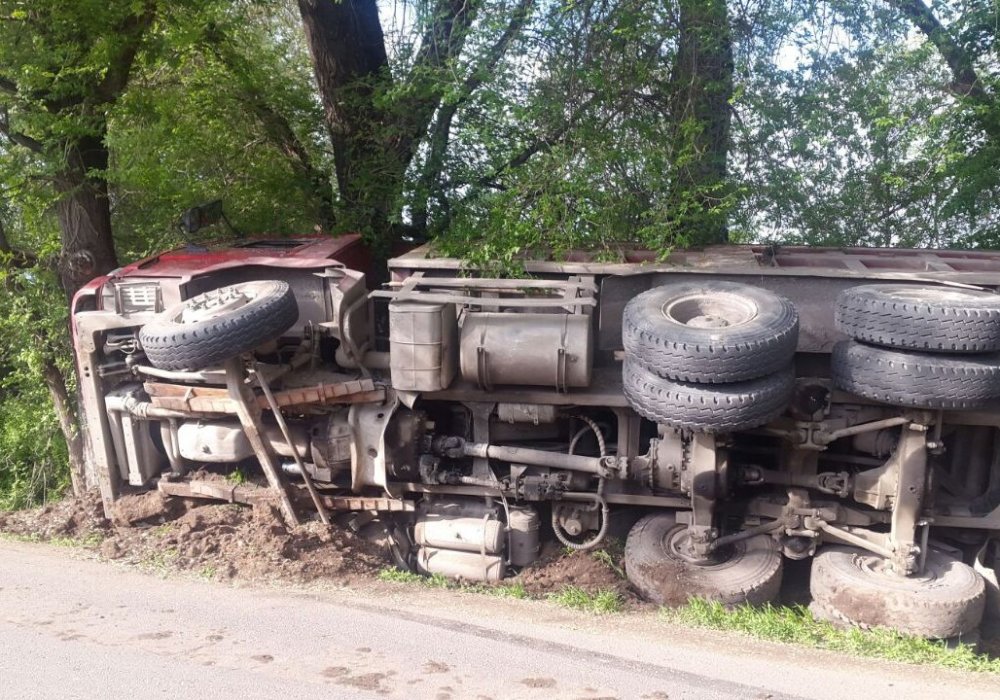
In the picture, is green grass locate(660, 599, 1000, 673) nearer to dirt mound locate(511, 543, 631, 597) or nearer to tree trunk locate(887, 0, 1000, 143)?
dirt mound locate(511, 543, 631, 597)

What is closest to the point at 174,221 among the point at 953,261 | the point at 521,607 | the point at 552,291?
the point at 552,291

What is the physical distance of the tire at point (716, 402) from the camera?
5035mm

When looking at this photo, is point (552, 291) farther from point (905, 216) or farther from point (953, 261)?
point (905, 216)

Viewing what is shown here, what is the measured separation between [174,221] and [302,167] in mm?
1423

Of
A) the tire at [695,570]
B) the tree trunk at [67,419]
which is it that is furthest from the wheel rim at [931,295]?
the tree trunk at [67,419]

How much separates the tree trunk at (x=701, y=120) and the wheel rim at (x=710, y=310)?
1197 millimetres

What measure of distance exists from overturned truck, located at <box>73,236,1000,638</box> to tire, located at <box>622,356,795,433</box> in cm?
1

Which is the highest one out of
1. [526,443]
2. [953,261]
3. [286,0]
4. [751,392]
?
[286,0]

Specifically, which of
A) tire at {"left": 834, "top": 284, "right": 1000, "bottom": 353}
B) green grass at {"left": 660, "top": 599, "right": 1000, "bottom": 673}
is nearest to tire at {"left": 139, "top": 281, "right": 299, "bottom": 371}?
Result: green grass at {"left": 660, "top": 599, "right": 1000, "bottom": 673}

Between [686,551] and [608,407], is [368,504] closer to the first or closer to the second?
[608,407]

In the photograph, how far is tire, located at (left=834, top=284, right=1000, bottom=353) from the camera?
194 inches

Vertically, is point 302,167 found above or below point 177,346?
above

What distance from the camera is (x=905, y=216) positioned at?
8.52 metres

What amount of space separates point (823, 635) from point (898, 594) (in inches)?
21.2
